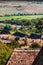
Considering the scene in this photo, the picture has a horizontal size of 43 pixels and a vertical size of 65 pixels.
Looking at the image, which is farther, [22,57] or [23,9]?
[23,9]

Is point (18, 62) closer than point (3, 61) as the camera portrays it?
Yes

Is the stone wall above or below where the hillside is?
above

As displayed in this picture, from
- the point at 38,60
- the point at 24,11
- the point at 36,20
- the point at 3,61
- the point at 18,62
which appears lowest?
the point at 36,20

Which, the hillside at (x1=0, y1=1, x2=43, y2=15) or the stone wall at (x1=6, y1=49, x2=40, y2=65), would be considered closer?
the stone wall at (x1=6, y1=49, x2=40, y2=65)

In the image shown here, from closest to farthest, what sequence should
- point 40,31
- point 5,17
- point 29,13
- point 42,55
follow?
point 42,55 < point 40,31 < point 29,13 < point 5,17

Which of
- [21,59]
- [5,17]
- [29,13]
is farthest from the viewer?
[5,17]

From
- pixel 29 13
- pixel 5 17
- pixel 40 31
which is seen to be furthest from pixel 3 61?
pixel 5 17

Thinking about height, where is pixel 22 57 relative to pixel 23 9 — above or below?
above

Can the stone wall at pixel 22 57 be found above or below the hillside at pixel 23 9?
above

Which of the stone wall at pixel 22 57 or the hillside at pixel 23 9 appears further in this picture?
the hillside at pixel 23 9

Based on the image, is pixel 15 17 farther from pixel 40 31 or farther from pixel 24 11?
pixel 40 31

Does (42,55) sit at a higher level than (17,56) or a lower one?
higher
